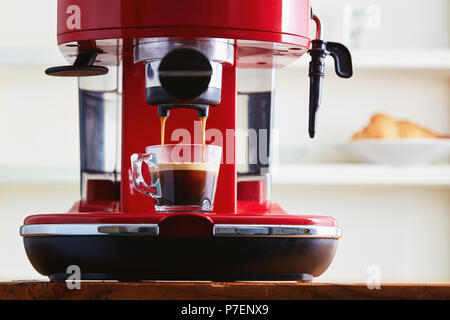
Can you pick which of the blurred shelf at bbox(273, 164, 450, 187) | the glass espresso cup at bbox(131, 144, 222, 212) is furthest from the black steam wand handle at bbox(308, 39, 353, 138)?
the blurred shelf at bbox(273, 164, 450, 187)

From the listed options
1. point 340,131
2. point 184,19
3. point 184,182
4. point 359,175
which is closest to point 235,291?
point 184,182

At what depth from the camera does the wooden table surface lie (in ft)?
2.30

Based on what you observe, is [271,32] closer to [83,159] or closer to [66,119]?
[83,159]

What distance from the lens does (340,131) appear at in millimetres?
2105

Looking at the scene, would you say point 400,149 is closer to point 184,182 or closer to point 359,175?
point 359,175

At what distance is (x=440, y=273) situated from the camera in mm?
2100

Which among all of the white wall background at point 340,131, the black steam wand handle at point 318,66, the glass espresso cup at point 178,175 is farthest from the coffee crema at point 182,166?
the white wall background at point 340,131

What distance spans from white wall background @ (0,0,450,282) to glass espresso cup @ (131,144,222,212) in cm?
123

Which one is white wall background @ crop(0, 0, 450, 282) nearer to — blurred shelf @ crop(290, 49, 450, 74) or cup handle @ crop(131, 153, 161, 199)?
blurred shelf @ crop(290, 49, 450, 74)

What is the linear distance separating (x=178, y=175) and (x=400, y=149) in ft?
3.84

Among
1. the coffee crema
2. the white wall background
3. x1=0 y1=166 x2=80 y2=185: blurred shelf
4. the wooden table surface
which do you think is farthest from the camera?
the white wall background

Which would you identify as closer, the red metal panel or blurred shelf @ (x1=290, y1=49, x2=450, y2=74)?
the red metal panel

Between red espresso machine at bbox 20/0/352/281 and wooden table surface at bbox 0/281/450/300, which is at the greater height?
red espresso machine at bbox 20/0/352/281
